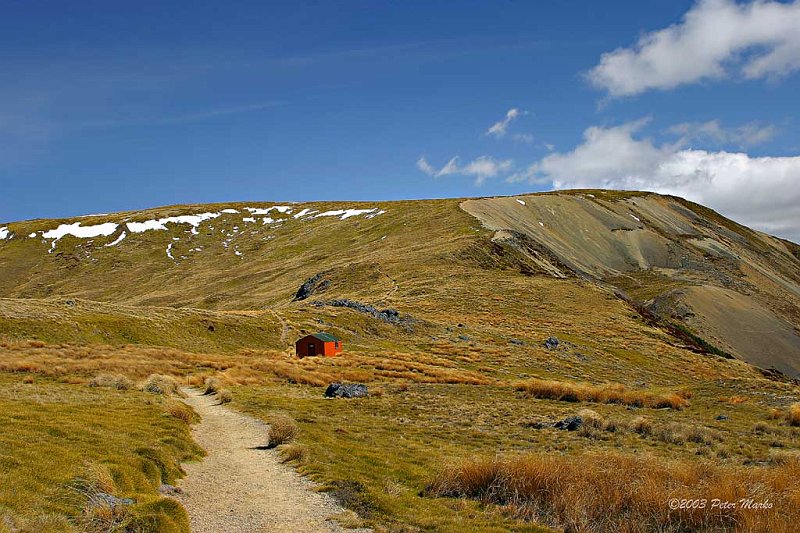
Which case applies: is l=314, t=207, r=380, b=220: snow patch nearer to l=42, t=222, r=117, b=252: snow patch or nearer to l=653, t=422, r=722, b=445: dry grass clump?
l=42, t=222, r=117, b=252: snow patch

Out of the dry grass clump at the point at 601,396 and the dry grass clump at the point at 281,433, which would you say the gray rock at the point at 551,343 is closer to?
the dry grass clump at the point at 601,396

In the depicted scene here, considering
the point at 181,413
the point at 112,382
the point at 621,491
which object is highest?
the point at 112,382

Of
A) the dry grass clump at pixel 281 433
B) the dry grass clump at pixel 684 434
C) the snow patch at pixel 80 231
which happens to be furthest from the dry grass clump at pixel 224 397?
the snow patch at pixel 80 231

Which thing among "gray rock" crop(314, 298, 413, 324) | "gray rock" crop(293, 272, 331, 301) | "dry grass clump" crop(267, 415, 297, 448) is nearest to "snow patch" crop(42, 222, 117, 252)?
"gray rock" crop(293, 272, 331, 301)

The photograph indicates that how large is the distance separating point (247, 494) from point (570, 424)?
1593 cm

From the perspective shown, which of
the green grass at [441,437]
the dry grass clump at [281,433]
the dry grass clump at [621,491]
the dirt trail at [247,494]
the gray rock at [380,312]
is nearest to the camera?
the dry grass clump at [621,491]

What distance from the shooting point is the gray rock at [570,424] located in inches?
949

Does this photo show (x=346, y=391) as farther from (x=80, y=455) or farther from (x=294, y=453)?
(x=80, y=455)

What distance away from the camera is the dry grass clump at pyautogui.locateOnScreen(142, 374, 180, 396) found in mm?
28288

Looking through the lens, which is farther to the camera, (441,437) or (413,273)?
(413,273)

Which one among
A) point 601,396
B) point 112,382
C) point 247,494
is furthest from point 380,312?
point 247,494

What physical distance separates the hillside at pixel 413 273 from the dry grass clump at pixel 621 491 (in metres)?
45.1

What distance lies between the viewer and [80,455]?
12.8 metres

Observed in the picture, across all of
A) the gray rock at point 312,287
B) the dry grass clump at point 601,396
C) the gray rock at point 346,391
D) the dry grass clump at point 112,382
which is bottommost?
the dry grass clump at point 601,396
